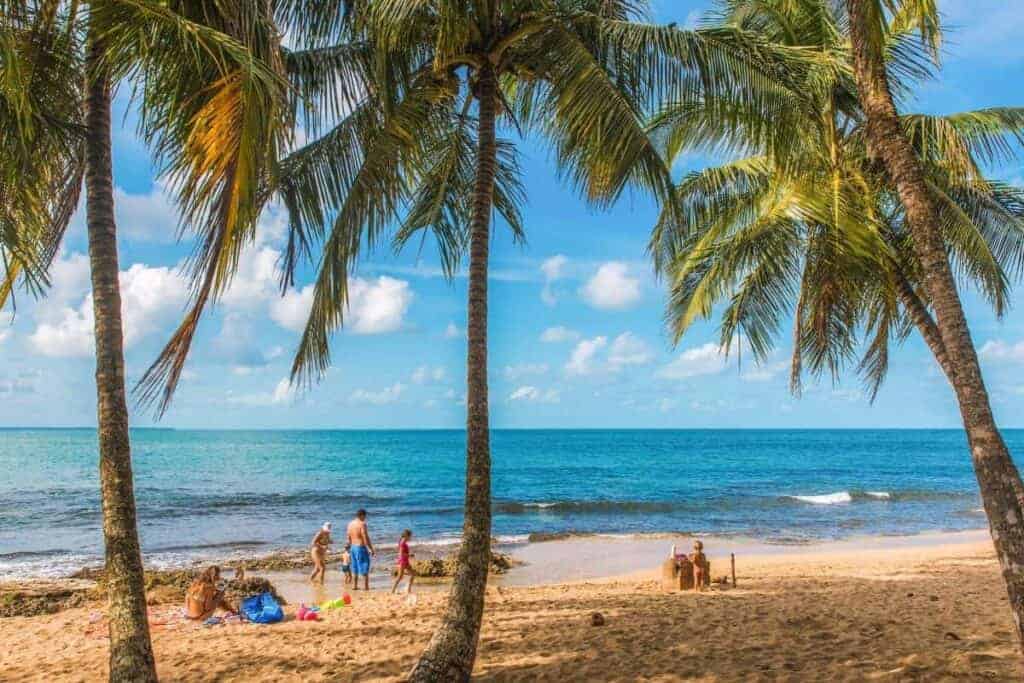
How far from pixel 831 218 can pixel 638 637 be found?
490 centimetres

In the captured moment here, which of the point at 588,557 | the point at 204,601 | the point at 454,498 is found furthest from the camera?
the point at 454,498

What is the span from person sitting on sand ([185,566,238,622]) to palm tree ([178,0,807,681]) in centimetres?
556

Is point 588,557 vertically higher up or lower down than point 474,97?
lower down

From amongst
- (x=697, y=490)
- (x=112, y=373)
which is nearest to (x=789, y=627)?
(x=112, y=373)

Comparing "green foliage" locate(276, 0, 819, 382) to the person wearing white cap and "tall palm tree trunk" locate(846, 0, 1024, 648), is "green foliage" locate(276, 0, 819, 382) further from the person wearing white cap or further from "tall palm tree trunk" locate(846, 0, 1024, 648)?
the person wearing white cap

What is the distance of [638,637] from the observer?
7.99 m

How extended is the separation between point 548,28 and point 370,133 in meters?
1.76

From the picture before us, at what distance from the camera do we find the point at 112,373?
527 centimetres

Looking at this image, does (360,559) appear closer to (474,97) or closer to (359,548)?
(359,548)

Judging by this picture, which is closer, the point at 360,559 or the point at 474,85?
the point at 474,85

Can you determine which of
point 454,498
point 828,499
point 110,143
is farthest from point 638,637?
point 454,498

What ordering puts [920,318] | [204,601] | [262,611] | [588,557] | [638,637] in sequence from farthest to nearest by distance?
1. [588,557]
2. [204,601]
3. [262,611]
4. [920,318]
5. [638,637]

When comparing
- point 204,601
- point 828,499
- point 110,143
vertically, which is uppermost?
point 110,143

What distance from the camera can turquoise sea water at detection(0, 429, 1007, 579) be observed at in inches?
936
